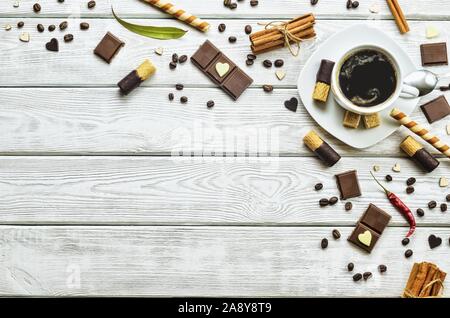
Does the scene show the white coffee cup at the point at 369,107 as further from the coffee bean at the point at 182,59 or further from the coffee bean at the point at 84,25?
the coffee bean at the point at 84,25

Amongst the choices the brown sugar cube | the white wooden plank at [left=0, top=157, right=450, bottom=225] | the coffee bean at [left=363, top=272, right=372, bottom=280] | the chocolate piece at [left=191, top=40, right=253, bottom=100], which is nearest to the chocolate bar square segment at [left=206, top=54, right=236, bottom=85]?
the chocolate piece at [left=191, top=40, right=253, bottom=100]

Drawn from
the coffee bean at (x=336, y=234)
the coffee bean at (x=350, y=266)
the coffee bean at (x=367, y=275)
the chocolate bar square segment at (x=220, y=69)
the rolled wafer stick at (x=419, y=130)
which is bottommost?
the coffee bean at (x=367, y=275)

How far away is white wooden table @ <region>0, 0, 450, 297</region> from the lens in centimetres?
158

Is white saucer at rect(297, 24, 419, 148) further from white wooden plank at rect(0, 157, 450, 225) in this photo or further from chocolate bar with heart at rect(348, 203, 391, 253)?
chocolate bar with heart at rect(348, 203, 391, 253)

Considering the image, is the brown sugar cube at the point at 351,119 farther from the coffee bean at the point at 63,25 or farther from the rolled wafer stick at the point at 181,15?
the coffee bean at the point at 63,25

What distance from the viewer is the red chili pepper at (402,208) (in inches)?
62.3

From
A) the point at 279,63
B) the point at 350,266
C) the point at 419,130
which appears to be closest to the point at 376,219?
the point at 350,266

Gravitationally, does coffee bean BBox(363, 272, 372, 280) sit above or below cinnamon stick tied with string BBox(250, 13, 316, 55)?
→ below

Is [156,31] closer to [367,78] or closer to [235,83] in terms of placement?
[235,83]

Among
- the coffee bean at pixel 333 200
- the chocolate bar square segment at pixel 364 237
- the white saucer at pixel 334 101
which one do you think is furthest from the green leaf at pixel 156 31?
the chocolate bar square segment at pixel 364 237

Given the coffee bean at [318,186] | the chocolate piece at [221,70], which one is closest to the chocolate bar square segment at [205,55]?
the chocolate piece at [221,70]

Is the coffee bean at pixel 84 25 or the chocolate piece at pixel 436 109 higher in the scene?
the coffee bean at pixel 84 25

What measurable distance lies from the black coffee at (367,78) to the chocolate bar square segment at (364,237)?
33cm

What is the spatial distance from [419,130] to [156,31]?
29.0 inches
